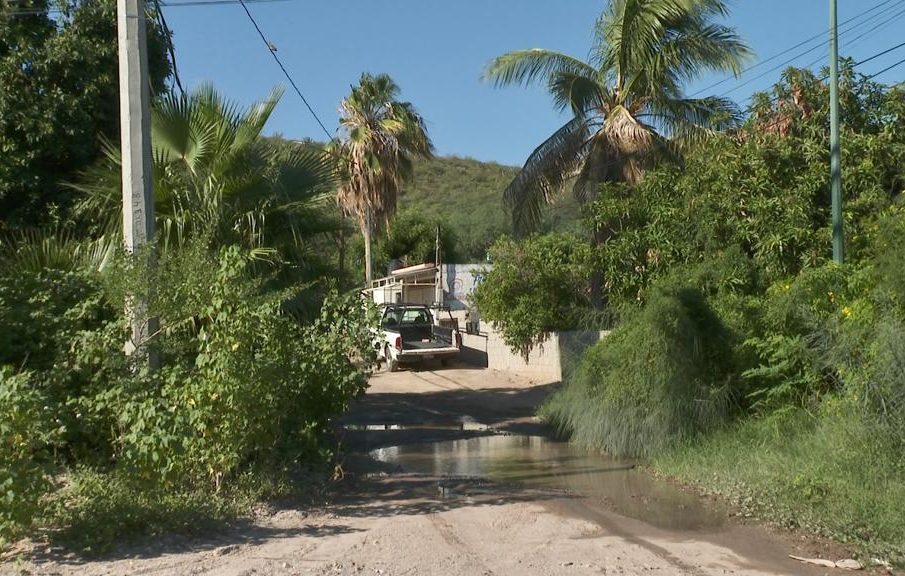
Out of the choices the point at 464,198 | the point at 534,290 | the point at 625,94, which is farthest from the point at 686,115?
the point at 464,198

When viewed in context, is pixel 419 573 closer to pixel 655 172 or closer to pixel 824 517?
pixel 824 517

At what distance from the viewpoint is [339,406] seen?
9.52m

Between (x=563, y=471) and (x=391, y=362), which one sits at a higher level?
(x=391, y=362)

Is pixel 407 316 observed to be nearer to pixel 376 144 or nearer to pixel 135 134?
pixel 376 144

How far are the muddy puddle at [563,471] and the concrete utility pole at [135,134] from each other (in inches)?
161

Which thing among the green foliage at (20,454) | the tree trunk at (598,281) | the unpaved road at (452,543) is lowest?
the unpaved road at (452,543)

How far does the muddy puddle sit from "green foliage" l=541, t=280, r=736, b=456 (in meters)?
0.43

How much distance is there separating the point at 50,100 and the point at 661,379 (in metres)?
8.57

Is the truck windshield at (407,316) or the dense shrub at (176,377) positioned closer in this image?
the dense shrub at (176,377)

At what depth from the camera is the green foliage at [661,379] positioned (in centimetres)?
1070

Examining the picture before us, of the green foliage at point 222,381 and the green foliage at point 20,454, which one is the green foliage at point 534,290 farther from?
the green foliage at point 20,454

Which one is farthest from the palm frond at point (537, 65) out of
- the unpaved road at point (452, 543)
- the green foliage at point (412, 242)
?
the green foliage at point (412, 242)

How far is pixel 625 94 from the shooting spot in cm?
1853

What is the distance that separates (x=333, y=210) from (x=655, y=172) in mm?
7434
